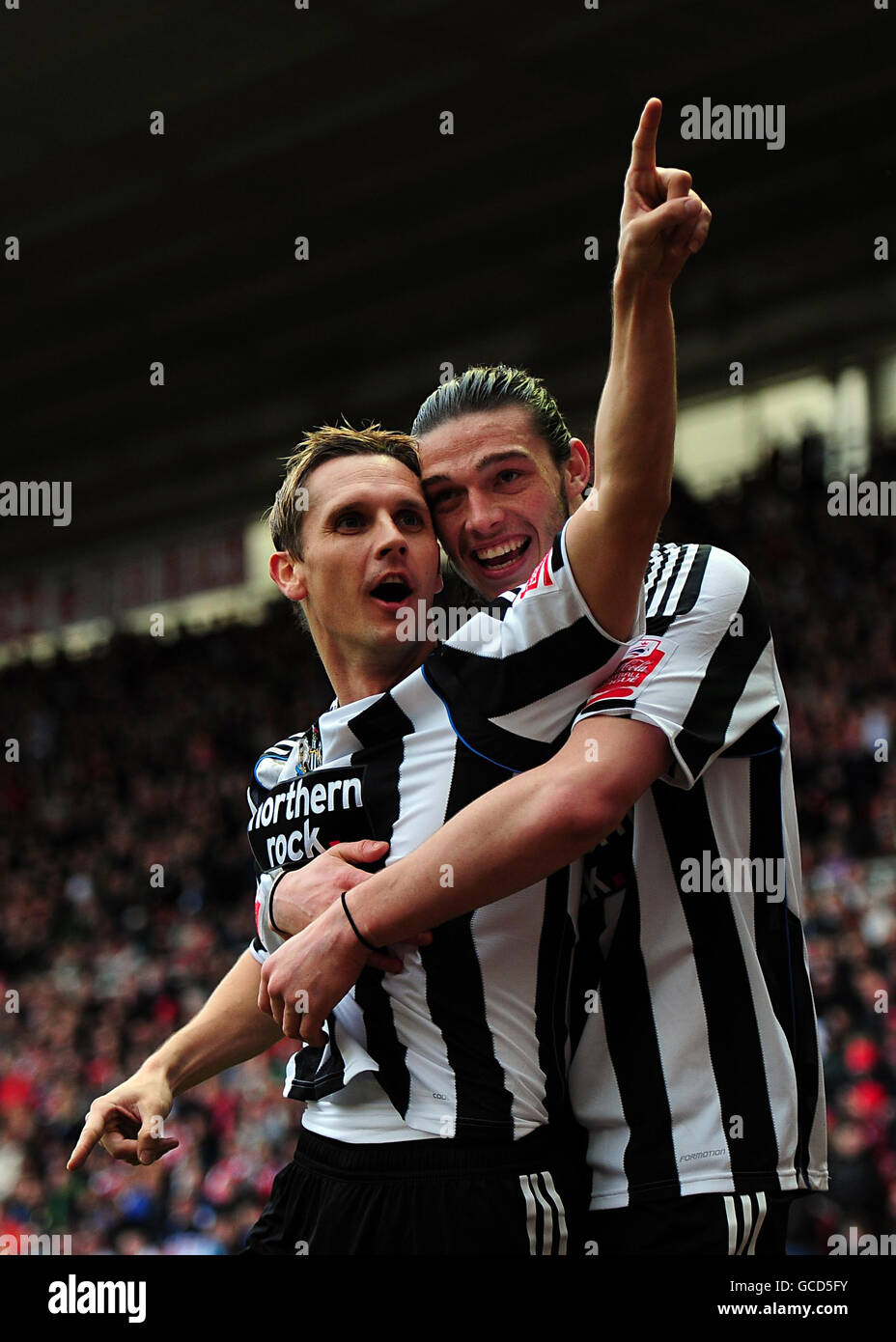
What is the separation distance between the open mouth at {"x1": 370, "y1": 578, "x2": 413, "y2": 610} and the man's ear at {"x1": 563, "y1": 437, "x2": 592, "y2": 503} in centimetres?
42

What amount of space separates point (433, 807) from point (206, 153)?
11.5 metres

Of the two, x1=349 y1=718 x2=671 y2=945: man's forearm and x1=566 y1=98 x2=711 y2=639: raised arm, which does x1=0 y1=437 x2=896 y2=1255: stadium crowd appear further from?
x1=566 y1=98 x2=711 y2=639: raised arm

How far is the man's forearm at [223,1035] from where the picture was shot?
291 centimetres

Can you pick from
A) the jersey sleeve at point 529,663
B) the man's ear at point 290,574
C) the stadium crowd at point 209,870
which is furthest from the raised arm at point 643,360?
the stadium crowd at point 209,870

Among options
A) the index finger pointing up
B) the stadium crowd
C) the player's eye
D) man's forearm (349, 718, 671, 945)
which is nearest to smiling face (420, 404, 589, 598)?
the player's eye

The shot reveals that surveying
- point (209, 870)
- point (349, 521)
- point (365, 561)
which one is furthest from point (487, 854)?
point (209, 870)

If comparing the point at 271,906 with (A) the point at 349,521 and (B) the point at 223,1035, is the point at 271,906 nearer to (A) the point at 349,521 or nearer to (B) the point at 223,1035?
(B) the point at 223,1035

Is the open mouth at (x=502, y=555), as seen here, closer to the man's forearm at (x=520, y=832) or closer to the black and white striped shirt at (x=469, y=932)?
the black and white striped shirt at (x=469, y=932)

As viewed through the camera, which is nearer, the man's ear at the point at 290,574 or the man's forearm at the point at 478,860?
the man's forearm at the point at 478,860

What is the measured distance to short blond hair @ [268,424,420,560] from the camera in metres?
2.86

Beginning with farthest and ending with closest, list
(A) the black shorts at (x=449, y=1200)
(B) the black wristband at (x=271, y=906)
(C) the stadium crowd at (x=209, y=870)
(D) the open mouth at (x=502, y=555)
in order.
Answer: (C) the stadium crowd at (x=209, y=870), (D) the open mouth at (x=502, y=555), (B) the black wristband at (x=271, y=906), (A) the black shorts at (x=449, y=1200)

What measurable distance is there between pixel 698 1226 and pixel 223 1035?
3.67ft

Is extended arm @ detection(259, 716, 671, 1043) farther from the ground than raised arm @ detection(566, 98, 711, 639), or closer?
closer

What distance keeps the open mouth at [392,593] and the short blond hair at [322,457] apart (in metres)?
0.25
